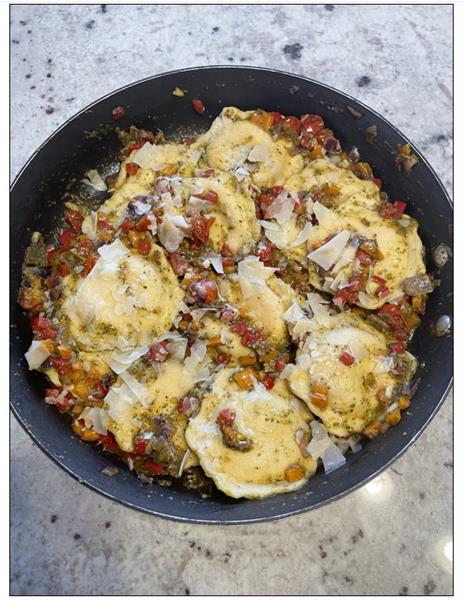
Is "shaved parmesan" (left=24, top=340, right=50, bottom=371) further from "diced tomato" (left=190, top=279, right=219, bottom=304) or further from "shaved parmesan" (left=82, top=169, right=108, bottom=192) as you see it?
"shaved parmesan" (left=82, top=169, right=108, bottom=192)

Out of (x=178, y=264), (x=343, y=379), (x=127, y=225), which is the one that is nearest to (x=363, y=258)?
(x=343, y=379)

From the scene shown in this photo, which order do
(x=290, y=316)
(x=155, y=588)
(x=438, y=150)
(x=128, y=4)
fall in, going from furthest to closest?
(x=128, y=4), (x=438, y=150), (x=155, y=588), (x=290, y=316)

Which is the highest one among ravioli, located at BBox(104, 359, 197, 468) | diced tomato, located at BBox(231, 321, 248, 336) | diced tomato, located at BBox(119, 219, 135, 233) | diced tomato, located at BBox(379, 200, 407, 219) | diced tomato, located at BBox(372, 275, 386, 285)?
diced tomato, located at BBox(379, 200, 407, 219)

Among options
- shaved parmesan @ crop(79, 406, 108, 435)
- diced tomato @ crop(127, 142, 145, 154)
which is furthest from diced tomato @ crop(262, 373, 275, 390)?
diced tomato @ crop(127, 142, 145, 154)

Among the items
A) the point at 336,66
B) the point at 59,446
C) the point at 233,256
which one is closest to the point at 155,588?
the point at 59,446

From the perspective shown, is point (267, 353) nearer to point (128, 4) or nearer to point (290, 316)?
point (290, 316)

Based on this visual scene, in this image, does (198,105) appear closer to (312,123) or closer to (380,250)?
(312,123)

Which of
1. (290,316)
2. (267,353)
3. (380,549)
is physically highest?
(290,316)
